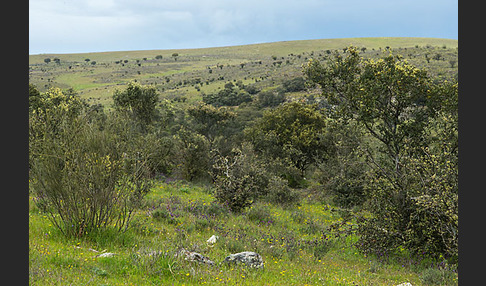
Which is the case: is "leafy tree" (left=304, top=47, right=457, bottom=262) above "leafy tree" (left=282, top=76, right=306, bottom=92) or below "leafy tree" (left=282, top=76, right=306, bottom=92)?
below

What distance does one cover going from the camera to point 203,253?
793 cm

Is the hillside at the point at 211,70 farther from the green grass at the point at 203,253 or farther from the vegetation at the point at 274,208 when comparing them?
the green grass at the point at 203,253

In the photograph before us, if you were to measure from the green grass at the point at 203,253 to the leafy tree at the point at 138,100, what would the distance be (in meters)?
17.8

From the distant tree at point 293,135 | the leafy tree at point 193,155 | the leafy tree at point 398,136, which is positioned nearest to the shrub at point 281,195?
the leafy tree at point 398,136

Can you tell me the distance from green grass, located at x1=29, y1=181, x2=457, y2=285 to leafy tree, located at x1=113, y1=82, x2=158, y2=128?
1776 centimetres

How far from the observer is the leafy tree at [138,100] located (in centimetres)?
2875

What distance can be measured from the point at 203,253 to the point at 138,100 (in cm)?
2389

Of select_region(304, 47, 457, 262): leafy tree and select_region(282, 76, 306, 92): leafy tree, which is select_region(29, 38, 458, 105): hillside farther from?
select_region(304, 47, 457, 262): leafy tree

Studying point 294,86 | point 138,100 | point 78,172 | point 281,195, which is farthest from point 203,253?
point 294,86

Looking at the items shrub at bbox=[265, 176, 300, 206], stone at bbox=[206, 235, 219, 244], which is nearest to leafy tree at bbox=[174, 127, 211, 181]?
shrub at bbox=[265, 176, 300, 206]

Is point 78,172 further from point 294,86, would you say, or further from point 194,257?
A: point 294,86

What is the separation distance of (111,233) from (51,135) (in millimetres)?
2884

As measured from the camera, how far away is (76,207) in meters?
7.62

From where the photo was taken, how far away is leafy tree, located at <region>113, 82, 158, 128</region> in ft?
94.3
